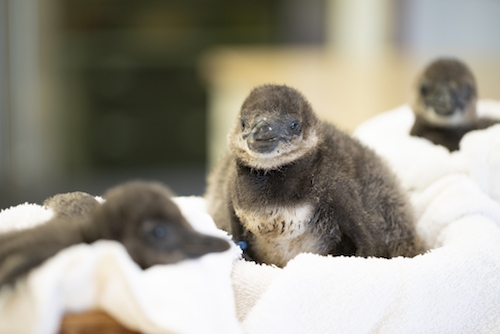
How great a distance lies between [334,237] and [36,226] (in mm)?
547

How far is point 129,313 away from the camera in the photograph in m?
0.79

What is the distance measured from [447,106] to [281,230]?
823 millimetres

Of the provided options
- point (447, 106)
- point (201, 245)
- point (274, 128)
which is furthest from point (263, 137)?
point (447, 106)

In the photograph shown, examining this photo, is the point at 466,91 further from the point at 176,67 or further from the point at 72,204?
the point at 176,67

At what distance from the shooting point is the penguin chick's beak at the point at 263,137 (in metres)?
1.11

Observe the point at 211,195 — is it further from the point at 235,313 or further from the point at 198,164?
the point at 198,164

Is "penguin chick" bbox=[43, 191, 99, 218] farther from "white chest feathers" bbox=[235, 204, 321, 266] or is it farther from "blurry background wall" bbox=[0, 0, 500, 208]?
"blurry background wall" bbox=[0, 0, 500, 208]

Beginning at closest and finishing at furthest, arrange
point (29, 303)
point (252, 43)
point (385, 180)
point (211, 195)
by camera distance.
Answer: point (29, 303), point (385, 180), point (211, 195), point (252, 43)

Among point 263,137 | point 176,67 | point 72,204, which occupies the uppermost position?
point 263,137

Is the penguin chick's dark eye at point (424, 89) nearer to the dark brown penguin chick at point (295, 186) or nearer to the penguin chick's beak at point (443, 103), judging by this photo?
the penguin chick's beak at point (443, 103)

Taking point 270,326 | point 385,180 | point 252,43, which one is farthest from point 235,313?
point 252,43

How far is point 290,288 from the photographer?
0.95 metres

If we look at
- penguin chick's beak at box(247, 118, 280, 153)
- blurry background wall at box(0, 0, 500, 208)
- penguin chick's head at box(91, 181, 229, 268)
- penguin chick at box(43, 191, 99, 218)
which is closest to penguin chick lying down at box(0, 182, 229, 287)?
penguin chick's head at box(91, 181, 229, 268)

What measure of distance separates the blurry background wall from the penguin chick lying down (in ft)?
8.76
